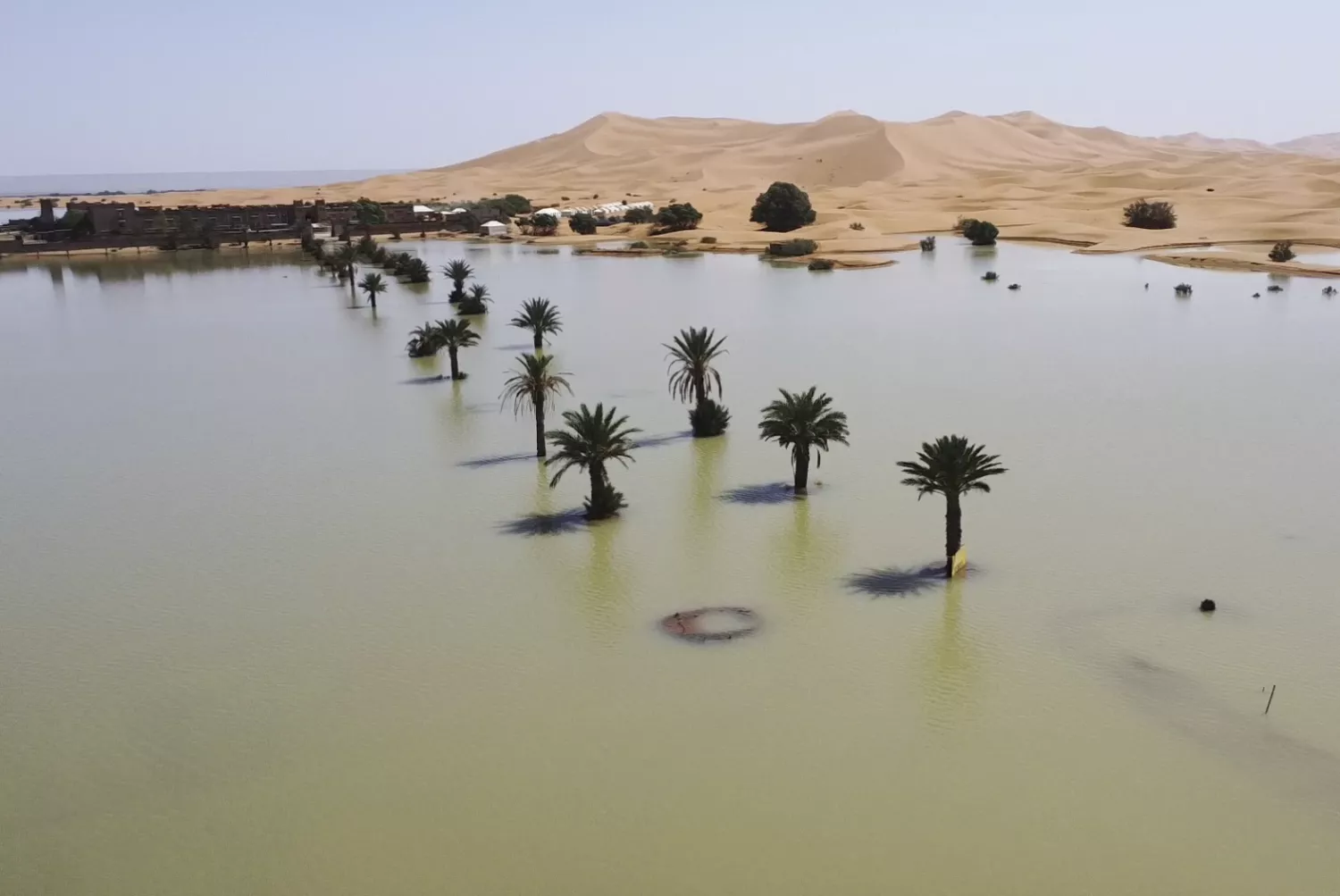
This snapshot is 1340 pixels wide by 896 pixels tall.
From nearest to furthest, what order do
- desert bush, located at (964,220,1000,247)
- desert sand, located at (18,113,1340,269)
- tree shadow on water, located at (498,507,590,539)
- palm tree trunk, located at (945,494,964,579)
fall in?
1. palm tree trunk, located at (945,494,964,579)
2. tree shadow on water, located at (498,507,590,539)
3. desert bush, located at (964,220,1000,247)
4. desert sand, located at (18,113,1340,269)

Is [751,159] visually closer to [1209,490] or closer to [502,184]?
[502,184]

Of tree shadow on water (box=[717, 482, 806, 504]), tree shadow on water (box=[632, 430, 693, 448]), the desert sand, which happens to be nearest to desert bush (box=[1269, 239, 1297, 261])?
the desert sand

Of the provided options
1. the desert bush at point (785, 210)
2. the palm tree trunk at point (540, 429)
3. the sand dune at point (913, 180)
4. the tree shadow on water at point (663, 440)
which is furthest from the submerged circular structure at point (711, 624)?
the desert bush at point (785, 210)

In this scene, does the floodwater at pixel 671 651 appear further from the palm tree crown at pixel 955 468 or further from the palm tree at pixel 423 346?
the palm tree at pixel 423 346

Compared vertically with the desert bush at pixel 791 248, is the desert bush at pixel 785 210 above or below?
above

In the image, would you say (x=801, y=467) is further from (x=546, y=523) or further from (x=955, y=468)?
(x=546, y=523)

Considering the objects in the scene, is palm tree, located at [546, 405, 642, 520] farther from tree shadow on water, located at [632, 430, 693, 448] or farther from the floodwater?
tree shadow on water, located at [632, 430, 693, 448]

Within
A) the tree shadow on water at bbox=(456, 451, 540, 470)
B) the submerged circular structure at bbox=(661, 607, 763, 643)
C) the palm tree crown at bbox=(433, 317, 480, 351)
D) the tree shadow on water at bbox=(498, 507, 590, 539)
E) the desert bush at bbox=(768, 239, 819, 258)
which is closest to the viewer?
the submerged circular structure at bbox=(661, 607, 763, 643)

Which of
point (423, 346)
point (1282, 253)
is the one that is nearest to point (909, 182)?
point (1282, 253)
